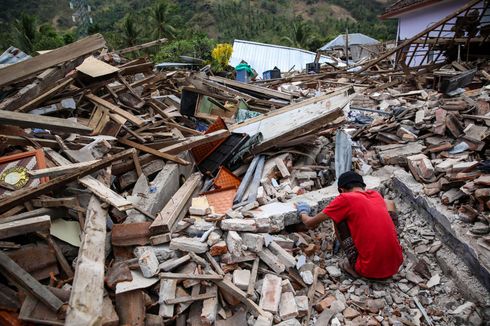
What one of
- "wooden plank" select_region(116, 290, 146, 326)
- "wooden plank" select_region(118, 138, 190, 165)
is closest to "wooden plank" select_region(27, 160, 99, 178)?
"wooden plank" select_region(118, 138, 190, 165)

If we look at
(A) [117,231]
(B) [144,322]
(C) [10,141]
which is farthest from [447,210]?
(C) [10,141]

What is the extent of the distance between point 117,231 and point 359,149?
4.18 meters

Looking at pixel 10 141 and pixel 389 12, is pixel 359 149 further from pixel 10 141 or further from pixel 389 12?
pixel 389 12

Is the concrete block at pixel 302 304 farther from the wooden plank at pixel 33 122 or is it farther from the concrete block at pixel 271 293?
the wooden plank at pixel 33 122

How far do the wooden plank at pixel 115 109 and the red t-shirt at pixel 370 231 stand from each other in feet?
11.8

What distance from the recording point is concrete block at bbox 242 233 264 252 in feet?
10.8

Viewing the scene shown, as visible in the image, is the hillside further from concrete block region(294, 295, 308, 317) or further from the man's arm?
concrete block region(294, 295, 308, 317)

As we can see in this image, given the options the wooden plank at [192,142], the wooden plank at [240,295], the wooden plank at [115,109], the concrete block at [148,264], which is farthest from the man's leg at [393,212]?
the wooden plank at [115,109]

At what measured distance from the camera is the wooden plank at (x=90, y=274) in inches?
78.4

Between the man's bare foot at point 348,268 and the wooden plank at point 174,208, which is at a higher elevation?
the wooden plank at point 174,208

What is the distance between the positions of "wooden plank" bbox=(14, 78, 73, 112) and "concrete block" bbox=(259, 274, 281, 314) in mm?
4460

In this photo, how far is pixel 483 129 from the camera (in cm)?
491

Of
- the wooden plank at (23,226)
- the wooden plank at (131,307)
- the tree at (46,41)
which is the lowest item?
the wooden plank at (131,307)

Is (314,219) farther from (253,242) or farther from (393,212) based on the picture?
(393,212)
